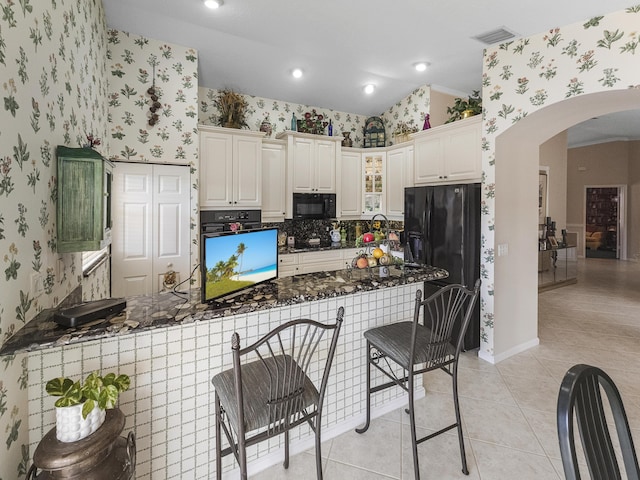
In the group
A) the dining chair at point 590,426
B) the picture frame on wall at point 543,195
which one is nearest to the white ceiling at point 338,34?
the dining chair at point 590,426

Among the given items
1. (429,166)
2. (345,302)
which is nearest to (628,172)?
(429,166)

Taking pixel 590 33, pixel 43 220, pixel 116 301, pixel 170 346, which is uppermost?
pixel 590 33

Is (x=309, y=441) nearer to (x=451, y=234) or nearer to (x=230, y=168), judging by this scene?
(x=451, y=234)

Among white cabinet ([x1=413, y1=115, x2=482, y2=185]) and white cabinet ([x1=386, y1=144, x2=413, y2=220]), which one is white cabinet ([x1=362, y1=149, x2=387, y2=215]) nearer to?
white cabinet ([x1=386, y1=144, x2=413, y2=220])

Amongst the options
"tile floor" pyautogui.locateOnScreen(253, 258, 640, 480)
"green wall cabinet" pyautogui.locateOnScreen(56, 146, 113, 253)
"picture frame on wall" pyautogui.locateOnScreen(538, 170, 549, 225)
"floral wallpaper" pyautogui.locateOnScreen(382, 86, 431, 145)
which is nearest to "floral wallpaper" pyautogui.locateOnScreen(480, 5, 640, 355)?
"tile floor" pyautogui.locateOnScreen(253, 258, 640, 480)

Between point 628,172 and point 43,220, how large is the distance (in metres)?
12.1

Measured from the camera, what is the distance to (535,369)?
307 cm

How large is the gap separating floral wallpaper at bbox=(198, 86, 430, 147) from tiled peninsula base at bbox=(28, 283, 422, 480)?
323cm

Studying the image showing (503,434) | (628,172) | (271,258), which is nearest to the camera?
(271,258)

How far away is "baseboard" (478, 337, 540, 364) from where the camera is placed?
3216 mm

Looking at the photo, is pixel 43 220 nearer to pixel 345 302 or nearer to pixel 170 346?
pixel 170 346

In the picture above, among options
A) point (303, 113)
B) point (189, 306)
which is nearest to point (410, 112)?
point (303, 113)

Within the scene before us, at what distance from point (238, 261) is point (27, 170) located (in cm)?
94

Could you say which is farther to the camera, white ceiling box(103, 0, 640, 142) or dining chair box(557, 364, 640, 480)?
white ceiling box(103, 0, 640, 142)
